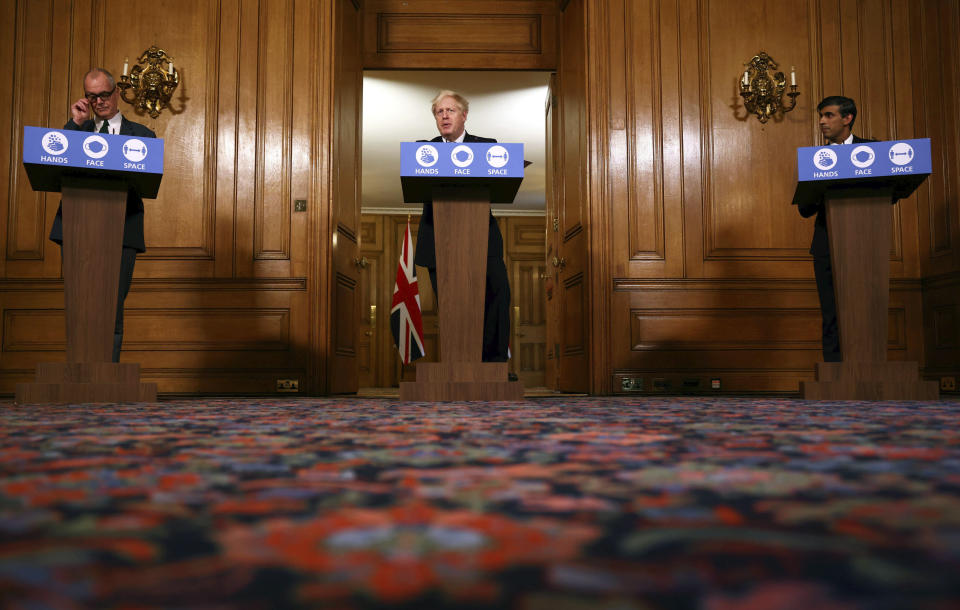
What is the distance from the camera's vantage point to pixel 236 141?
450 centimetres

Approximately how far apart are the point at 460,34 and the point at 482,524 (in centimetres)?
518

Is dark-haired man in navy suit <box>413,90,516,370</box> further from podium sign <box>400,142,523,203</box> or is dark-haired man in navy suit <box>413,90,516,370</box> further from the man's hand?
the man's hand

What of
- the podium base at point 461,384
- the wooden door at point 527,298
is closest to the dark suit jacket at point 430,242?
the podium base at point 461,384

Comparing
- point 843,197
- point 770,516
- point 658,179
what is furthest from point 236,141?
point 770,516

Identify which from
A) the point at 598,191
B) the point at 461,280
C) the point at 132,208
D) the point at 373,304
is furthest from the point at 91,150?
the point at 373,304

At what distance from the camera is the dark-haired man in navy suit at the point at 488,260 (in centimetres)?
317

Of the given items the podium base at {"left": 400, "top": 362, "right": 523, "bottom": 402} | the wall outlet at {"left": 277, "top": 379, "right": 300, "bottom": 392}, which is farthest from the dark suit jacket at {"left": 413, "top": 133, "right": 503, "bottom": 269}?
the wall outlet at {"left": 277, "top": 379, "right": 300, "bottom": 392}

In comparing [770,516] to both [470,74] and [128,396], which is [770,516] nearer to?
[128,396]

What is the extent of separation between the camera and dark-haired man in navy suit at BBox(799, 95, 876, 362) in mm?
3287

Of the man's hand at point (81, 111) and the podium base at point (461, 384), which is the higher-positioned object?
the man's hand at point (81, 111)

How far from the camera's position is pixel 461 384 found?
116 inches

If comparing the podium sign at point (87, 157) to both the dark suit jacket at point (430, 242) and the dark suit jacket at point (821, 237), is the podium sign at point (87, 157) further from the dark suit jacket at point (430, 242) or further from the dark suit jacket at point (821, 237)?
the dark suit jacket at point (821, 237)

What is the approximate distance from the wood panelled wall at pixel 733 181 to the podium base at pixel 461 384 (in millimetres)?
1545

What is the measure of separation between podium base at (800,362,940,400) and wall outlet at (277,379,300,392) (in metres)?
2.75
